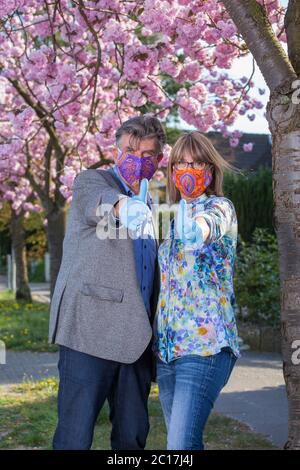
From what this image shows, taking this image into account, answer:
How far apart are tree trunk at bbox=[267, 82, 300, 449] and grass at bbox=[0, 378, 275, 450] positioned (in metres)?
2.05

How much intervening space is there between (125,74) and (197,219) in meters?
5.77

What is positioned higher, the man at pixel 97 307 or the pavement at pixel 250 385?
the man at pixel 97 307

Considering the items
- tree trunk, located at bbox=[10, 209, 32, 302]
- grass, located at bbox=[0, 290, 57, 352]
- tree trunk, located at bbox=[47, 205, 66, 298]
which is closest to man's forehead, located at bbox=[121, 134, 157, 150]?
grass, located at bbox=[0, 290, 57, 352]

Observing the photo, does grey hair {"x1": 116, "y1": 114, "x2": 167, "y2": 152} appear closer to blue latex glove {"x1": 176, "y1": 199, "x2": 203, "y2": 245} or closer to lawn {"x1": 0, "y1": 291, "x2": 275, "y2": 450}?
blue latex glove {"x1": 176, "y1": 199, "x2": 203, "y2": 245}

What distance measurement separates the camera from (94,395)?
3484 mm

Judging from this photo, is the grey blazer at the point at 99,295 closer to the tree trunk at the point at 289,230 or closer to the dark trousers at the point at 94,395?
the dark trousers at the point at 94,395

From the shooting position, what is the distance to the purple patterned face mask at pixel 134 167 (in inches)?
143

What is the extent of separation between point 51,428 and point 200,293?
10.9 ft

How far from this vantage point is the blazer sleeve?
11.2ft

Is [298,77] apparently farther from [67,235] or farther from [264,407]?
[264,407]

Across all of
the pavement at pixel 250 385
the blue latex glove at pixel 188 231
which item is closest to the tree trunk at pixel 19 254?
the pavement at pixel 250 385

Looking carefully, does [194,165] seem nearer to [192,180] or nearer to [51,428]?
[192,180]

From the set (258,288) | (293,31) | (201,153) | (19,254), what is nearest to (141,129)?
(201,153)

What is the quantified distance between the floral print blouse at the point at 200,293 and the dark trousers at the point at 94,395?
9.7 inches
